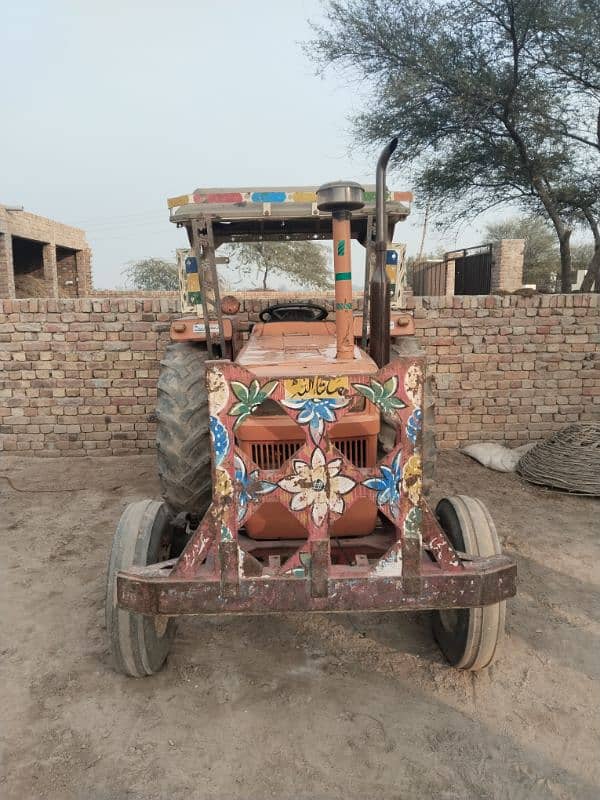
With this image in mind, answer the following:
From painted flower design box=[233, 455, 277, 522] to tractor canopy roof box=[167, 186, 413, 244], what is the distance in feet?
5.83

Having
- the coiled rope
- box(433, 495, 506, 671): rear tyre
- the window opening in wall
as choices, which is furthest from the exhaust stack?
the window opening in wall

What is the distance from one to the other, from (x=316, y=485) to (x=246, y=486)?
0.91ft

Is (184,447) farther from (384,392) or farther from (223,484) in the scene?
(384,392)

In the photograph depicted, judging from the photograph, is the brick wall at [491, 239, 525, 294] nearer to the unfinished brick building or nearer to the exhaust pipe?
the exhaust pipe

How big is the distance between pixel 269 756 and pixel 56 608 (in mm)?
1790

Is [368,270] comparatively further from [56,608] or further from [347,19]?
[347,19]

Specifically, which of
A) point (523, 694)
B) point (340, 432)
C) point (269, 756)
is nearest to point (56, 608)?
point (269, 756)

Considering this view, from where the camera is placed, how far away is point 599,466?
5.64 meters

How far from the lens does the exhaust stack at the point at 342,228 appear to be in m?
2.48

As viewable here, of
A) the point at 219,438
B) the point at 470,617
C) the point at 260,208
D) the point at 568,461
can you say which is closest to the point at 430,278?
the point at 568,461

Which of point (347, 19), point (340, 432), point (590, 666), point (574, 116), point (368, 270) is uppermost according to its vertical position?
point (347, 19)

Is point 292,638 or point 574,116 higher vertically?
point 574,116

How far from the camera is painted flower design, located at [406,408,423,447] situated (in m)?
2.34

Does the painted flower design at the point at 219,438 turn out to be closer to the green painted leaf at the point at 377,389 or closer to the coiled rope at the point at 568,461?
the green painted leaf at the point at 377,389
